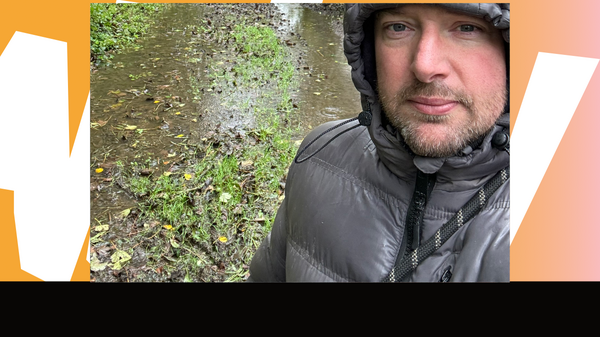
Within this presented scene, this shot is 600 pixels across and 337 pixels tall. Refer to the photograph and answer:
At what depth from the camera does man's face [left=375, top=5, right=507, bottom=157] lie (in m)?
1.11

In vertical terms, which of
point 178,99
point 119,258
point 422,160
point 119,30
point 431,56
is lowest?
point 119,258

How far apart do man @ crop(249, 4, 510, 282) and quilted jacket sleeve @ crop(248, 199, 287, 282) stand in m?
0.25

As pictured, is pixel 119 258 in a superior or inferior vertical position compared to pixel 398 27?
inferior

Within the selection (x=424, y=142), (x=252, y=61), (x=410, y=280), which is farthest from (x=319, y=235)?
(x=252, y=61)

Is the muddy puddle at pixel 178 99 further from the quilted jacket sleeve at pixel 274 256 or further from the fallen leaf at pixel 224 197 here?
the quilted jacket sleeve at pixel 274 256

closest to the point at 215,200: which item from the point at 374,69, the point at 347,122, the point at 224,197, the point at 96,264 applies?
the point at 224,197

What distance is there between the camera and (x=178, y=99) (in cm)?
534

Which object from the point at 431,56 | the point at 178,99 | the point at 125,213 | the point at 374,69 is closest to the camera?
the point at 431,56

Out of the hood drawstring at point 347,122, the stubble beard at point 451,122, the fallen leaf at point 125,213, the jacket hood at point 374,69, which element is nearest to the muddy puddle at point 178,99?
the fallen leaf at point 125,213

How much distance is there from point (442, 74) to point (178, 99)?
459 centimetres

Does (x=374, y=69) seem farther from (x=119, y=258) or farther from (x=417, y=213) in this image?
(x=119, y=258)

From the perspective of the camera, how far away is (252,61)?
6.73m

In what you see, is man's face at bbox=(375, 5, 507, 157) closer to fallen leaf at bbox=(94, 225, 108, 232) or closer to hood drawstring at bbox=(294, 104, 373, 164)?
hood drawstring at bbox=(294, 104, 373, 164)

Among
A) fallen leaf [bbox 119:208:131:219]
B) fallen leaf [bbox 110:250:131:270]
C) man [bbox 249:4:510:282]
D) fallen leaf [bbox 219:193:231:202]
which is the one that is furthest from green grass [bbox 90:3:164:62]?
man [bbox 249:4:510:282]
